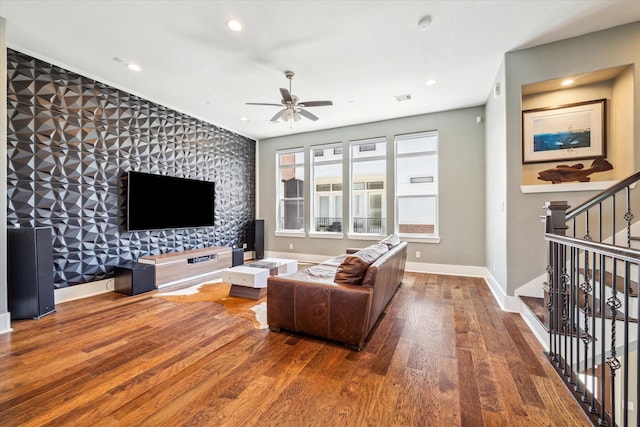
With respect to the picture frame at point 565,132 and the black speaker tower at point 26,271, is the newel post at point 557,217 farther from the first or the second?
the black speaker tower at point 26,271

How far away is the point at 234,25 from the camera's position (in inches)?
110

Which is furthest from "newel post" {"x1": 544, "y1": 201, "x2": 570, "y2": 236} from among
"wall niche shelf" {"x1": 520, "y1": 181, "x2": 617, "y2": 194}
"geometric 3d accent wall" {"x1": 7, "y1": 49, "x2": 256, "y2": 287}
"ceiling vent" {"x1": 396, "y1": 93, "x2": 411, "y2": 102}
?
"geometric 3d accent wall" {"x1": 7, "y1": 49, "x2": 256, "y2": 287}

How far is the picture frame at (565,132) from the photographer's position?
123 inches

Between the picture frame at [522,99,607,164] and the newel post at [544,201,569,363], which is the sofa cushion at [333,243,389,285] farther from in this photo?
the picture frame at [522,99,607,164]

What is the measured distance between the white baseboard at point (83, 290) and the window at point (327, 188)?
13.2ft

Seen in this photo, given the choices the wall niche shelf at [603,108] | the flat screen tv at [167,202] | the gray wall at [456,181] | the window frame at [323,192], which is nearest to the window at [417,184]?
the gray wall at [456,181]

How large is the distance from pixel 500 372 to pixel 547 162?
278cm

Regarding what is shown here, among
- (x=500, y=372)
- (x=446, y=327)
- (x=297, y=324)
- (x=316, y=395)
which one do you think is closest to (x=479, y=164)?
(x=446, y=327)

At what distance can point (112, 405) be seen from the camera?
166 cm

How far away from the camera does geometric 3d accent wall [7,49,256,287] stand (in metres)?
3.22

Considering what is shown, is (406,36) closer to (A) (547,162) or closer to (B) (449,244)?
(A) (547,162)

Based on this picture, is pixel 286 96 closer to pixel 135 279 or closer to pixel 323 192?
pixel 323 192

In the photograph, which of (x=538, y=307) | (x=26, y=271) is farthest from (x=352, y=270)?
(x=26, y=271)

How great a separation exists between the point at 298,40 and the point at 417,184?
359cm
